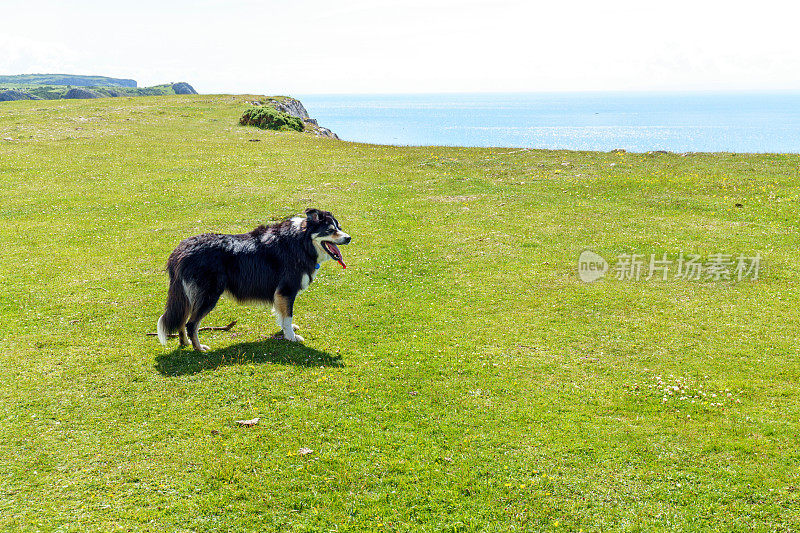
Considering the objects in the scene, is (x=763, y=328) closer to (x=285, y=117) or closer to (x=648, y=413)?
(x=648, y=413)

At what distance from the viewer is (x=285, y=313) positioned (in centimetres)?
1436

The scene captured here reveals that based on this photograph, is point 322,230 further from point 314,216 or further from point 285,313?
point 285,313

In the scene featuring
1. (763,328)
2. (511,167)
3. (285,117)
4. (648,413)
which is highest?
(285,117)

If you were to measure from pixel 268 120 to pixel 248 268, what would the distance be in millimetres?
49006

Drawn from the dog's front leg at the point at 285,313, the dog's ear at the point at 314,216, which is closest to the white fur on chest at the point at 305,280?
the dog's front leg at the point at 285,313

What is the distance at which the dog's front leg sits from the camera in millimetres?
14172

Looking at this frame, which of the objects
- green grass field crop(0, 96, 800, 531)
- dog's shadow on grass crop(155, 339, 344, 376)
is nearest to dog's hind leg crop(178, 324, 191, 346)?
dog's shadow on grass crop(155, 339, 344, 376)

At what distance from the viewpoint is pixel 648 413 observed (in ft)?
37.7

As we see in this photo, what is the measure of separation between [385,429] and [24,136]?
5331 cm

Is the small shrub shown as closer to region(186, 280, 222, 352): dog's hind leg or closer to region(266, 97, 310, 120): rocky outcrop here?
region(266, 97, 310, 120): rocky outcrop

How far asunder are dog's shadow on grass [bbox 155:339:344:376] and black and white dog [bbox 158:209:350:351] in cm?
42

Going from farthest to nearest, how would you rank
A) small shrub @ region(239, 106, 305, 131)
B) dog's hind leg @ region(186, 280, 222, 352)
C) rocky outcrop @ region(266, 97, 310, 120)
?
rocky outcrop @ region(266, 97, 310, 120) → small shrub @ region(239, 106, 305, 131) → dog's hind leg @ region(186, 280, 222, 352)

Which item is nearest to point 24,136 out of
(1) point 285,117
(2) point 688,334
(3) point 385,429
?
(1) point 285,117

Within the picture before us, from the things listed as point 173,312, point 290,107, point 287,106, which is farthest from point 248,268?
point 290,107
